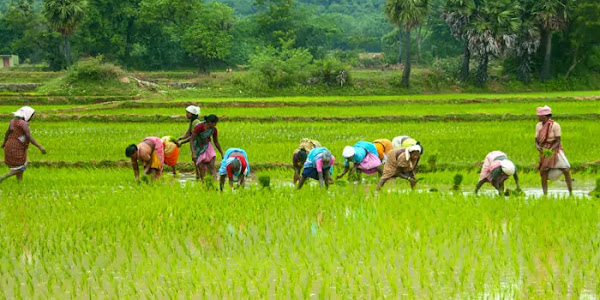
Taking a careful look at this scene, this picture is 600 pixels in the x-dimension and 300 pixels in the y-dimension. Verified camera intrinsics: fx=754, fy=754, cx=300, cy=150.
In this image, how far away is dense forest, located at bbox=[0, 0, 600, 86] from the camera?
32.0 metres

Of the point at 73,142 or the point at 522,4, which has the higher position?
the point at 522,4

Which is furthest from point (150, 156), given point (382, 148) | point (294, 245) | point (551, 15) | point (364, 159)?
point (551, 15)

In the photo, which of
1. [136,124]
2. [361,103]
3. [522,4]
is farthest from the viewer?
[522,4]

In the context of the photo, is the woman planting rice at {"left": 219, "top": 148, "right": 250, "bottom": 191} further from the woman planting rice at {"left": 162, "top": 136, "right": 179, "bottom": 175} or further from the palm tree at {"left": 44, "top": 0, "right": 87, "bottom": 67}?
the palm tree at {"left": 44, "top": 0, "right": 87, "bottom": 67}

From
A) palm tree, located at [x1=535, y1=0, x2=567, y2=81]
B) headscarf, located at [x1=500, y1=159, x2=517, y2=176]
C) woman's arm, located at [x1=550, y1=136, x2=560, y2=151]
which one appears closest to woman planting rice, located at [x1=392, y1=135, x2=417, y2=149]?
headscarf, located at [x1=500, y1=159, x2=517, y2=176]

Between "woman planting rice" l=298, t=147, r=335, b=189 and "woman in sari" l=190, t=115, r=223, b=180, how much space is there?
4.98ft

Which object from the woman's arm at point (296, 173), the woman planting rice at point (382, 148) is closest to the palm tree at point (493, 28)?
the woman planting rice at point (382, 148)

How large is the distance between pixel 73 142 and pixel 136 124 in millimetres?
3529

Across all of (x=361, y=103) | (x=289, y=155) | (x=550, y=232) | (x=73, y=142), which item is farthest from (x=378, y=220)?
(x=361, y=103)

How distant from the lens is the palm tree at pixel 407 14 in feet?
103

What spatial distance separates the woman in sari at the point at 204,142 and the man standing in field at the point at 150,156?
451mm

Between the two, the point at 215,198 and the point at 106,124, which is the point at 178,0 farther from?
the point at 215,198

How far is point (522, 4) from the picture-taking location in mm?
32750

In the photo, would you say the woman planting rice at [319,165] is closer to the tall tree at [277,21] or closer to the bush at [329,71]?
the bush at [329,71]
